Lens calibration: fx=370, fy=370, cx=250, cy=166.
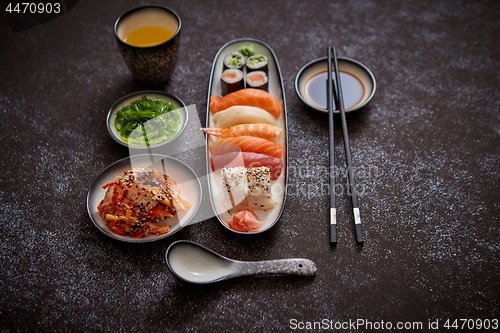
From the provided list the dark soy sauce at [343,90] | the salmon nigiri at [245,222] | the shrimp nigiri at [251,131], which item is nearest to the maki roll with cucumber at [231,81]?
the shrimp nigiri at [251,131]

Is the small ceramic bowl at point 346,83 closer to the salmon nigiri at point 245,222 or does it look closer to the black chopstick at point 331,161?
the black chopstick at point 331,161


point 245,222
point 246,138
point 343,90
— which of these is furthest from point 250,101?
point 245,222

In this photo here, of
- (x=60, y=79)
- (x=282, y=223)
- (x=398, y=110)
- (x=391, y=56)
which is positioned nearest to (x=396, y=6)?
(x=391, y=56)

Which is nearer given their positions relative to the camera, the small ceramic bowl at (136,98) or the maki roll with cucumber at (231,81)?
the small ceramic bowl at (136,98)

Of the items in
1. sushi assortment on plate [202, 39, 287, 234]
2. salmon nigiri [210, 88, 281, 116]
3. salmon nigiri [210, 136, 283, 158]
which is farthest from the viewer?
salmon nigiri [210, 88, 281, 116]

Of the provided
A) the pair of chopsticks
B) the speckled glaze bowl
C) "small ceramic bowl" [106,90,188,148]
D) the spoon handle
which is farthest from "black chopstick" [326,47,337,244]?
the speckled glaze bowl

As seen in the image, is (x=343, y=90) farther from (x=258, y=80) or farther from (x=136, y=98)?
(x=136, y=98)

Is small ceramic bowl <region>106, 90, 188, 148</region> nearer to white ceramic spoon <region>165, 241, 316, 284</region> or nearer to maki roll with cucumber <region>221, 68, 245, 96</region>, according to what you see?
maki roll with cucumber <region>221, 68, 245, 96</region>

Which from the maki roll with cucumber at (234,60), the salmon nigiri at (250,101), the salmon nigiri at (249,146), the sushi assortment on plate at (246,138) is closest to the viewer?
the sushi assortment on plate at (246,138)
